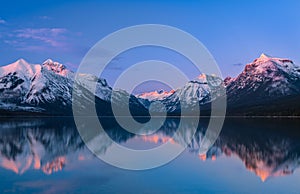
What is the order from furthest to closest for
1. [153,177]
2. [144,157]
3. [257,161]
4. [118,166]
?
1. [144,157]
2. [257,161]
3. [118,166]
4. [153,177]

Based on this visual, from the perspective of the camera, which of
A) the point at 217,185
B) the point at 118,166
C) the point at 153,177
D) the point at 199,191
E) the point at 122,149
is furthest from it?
the point at 122,149

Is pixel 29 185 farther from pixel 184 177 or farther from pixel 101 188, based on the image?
pixel 184 177

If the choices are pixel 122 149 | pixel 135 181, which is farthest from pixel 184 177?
pixel 122 149

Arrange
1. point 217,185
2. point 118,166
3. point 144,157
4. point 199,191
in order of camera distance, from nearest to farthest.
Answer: point 199,191, point 217,185, point 118,166, point 144,157

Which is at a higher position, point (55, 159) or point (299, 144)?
point (299, 144)

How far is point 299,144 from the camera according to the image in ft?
191

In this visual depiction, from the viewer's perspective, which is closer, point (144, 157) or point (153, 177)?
point (153, 177)

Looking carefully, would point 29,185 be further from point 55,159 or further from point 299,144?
point 299,144

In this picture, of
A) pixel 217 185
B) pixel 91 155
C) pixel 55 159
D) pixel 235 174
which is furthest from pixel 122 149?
pixel 217 185

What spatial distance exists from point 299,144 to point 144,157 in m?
25.8

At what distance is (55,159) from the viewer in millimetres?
44344

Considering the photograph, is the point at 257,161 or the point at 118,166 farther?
the point at 257,161

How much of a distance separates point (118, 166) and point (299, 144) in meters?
32.1

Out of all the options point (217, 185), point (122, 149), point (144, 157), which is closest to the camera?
point (217, 185)
